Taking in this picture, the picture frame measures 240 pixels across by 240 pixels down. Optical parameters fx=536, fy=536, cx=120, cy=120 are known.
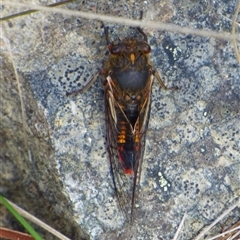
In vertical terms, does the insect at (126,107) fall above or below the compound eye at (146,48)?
below

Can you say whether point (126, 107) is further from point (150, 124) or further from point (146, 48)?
point (146, 48)

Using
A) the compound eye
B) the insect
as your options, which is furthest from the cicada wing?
the compound eye

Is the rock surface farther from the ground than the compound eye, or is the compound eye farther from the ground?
the compound eye

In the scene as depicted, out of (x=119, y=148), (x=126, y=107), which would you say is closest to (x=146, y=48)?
(x=126, y=107)

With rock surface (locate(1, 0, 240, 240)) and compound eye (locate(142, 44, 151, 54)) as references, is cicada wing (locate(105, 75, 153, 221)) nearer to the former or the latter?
rock surface (locate(1, 0, 240, 240))

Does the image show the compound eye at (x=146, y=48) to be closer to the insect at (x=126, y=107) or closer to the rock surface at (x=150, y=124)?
the insect at (x=126, y=107)

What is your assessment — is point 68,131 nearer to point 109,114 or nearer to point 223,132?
point 109,114

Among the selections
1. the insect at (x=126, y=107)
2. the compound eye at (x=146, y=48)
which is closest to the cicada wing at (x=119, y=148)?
the insect at (x=126, y=107)
